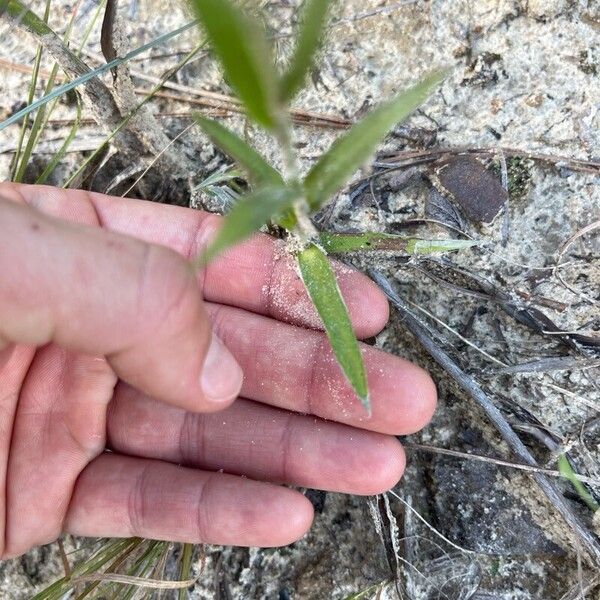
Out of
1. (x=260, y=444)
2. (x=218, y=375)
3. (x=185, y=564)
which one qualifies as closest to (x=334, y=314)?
(x=218, y=375)

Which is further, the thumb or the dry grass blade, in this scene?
the dry grass blade

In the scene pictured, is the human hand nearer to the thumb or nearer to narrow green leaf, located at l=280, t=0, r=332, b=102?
the thumb

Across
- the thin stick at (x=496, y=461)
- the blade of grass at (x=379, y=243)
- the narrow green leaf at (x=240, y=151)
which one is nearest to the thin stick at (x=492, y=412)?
the thin stick at (x=496, y=461)

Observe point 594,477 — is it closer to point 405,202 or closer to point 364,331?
point 364,331

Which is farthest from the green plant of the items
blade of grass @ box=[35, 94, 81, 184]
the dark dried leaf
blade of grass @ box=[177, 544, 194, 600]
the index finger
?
blade of grass @ box=[177, 544, 194, 600]

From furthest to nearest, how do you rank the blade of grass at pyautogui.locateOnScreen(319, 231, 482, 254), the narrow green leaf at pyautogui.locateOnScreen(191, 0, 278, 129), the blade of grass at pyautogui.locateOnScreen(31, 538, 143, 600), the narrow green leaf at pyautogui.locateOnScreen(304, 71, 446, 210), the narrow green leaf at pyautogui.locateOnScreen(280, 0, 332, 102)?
the blade of grass at pyautogui.locateOnScreen(31, 538, 143, 600) → the blade of grass at pyautogui.locateOnScreen(319, 231, 482, 254) → the narrow green leaf at pyautogui.locateOnScreen(304, 71, 446, 210) → the narrow green leaf at pyautogui.locateOnScreen(280, 0, 332, 102) → the narrow green leaf at pyautogui.locateOnScreen(191, 0, 278, 129)

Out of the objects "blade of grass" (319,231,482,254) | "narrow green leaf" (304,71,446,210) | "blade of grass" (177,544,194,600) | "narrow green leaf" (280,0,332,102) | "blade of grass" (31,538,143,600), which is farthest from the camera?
"blade of grass" (177,544,194,600)

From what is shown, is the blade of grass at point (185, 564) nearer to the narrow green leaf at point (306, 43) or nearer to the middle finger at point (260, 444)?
the middle finger at point (260, 444)
